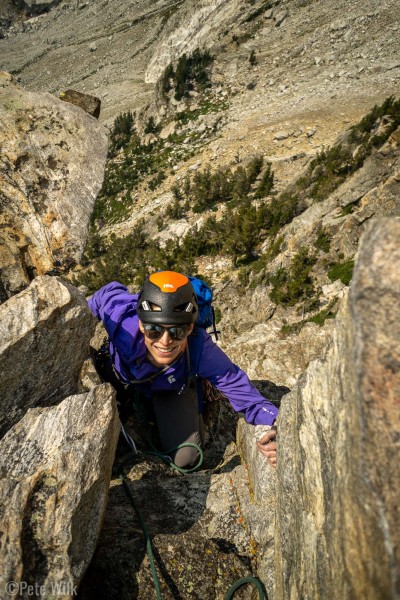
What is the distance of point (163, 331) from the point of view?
379 cm

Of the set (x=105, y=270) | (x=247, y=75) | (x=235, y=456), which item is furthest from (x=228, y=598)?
(x=247, y=75)

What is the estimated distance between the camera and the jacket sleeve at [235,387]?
3.84 m

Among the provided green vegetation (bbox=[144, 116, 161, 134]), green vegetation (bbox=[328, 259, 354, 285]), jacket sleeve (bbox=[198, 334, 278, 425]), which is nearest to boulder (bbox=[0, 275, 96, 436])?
jacket sleeve (bbox=[198, 334, 278, 425])

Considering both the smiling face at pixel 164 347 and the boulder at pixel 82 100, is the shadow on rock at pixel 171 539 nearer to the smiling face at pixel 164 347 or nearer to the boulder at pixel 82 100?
the smiling face at pixel 164 347

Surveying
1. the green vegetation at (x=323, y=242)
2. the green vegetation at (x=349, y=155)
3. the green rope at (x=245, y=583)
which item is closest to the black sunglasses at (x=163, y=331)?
the green rope at (x=245, y=583)

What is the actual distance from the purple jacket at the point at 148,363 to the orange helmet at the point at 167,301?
1.46 ft

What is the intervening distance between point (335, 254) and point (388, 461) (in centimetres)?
708

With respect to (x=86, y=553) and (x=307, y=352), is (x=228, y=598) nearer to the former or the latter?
(x=86, y=553)

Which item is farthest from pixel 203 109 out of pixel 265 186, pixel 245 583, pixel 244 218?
pixel 245 583

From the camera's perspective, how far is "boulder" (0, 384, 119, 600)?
82.6 inches

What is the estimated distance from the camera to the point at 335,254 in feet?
25.5

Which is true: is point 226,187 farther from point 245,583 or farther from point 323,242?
point 245,583

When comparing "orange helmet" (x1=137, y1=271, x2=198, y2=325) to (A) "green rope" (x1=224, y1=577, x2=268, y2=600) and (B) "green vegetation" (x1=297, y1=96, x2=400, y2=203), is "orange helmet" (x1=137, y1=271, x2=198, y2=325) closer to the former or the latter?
(A) "green rope" (x1=224, y1=577, x2=268, y2=600)

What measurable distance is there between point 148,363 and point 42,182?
Answer: 2.68 metres
